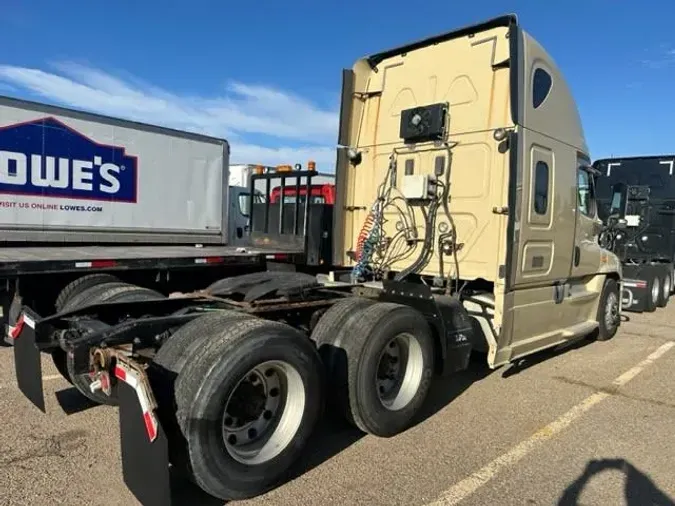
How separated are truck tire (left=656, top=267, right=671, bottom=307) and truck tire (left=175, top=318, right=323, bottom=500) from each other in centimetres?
1092

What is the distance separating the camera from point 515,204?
525cm

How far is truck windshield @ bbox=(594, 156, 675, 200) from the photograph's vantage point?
498 inches

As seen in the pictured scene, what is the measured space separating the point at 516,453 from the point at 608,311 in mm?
4594

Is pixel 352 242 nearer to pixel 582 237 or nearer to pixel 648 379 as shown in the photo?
pixel 582 237

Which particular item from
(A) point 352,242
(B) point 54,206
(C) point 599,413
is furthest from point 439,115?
(B) point 54,206

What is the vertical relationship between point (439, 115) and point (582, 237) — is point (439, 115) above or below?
above

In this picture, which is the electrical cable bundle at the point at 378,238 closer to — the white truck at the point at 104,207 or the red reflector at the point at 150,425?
the white truck at the point at 104,207

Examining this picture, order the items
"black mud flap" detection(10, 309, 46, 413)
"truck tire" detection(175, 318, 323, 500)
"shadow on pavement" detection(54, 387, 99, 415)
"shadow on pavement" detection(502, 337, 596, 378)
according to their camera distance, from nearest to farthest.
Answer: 1. "truck tire" detection(175, 318, 323, 500)
2. "black mud flap" detection(10, 309, 46, 413)
3. "shadow on pavement" detection(54, 387, 99, 415)
4. "shadow on pavement" detection(502, 337, 596, 378)

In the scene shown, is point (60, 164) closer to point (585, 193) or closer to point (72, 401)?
point (72, 401)

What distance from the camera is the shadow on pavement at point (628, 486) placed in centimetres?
344

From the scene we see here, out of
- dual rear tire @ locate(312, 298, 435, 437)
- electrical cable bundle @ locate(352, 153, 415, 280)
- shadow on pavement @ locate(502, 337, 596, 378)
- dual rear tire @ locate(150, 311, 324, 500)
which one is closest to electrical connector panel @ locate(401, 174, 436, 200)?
electrical cable bundle @ locate(352, 153, 415, 280)

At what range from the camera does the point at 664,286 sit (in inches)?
475

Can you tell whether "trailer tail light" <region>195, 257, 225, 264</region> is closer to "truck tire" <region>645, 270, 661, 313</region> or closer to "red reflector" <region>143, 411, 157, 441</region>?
"red reflector" <region>143, 411, 157, 441</region>

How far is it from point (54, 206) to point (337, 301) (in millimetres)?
5315
